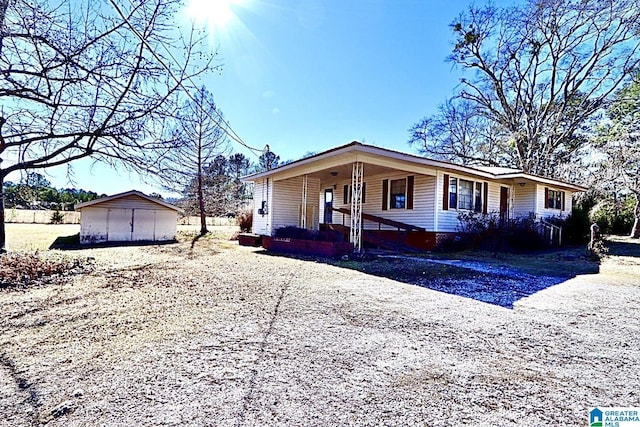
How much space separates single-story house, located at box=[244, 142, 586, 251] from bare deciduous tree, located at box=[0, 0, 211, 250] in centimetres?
479

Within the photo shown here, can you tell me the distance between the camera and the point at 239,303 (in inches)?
180

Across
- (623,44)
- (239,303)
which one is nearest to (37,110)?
(239,303)

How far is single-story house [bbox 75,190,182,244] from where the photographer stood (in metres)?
16.0

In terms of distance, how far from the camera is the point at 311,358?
2.79 metres

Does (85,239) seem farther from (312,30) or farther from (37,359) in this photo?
(37,359)

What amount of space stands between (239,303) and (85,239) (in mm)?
15091

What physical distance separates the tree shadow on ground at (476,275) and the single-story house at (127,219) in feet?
40.1

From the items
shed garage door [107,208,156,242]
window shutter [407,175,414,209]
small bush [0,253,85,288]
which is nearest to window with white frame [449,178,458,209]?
window shutter [407,175,414,209]

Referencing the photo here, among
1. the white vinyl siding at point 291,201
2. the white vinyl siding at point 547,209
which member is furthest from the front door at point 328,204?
the white vinyl siding at point 547,209

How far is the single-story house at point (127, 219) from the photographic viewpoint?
1596cm

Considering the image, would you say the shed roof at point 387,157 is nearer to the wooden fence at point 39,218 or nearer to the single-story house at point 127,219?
the single-story house at point 127,219

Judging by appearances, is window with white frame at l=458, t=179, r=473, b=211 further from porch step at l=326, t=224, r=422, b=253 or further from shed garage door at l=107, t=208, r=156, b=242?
shed garage door at l=107, t=208, r=156, b=242

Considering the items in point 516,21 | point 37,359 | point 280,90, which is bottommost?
point 37,359

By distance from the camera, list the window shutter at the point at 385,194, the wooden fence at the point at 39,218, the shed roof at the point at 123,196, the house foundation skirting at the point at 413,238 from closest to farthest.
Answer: the house foundation skirting at the point at 413,238, the window shutter at the point at 385,194, the shed roof at the point at 123,196, the wooden fence at the point at 39,218
